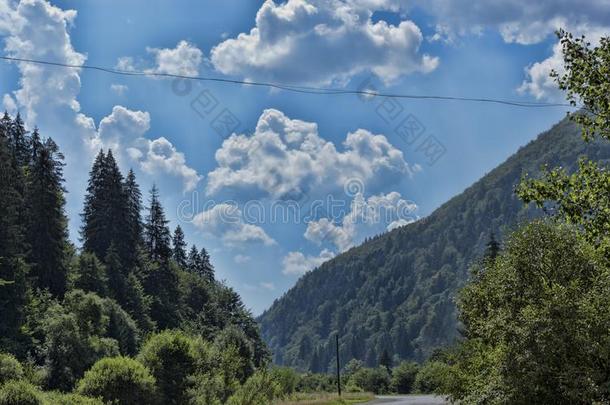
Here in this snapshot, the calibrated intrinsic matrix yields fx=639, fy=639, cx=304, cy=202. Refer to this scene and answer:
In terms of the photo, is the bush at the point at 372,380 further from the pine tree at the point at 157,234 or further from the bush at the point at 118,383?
the bush at the point at 118,383

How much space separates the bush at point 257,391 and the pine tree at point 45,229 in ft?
75.7

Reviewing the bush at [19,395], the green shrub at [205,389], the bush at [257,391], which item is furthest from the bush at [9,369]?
the bush at [257,391]

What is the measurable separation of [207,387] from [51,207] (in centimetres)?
3388

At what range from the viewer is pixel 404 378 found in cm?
9569

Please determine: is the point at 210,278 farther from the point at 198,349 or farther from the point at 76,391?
the point at 76,391

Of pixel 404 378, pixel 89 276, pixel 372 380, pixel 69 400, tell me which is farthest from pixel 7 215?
pixel 372 380

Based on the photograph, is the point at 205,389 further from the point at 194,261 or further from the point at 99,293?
the point at 194,261

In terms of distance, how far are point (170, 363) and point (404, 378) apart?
74.3m

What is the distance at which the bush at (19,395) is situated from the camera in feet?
53.9

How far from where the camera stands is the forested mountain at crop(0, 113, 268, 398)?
1228 inches

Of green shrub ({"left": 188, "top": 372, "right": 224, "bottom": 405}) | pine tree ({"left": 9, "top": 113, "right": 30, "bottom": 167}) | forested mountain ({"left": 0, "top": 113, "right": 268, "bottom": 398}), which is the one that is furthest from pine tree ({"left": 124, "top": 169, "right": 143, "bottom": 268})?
green shrub ({"left": 188, "top": 372, "right": 224, "bottom": 405})

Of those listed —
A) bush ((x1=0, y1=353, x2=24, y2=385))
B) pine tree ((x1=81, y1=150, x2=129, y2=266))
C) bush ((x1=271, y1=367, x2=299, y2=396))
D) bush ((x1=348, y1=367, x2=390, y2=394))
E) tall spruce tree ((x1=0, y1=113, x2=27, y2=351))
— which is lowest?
bush ((x1=348, y1=367, x2=390, y2=394))

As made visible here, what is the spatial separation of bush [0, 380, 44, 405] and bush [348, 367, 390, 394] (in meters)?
86.8

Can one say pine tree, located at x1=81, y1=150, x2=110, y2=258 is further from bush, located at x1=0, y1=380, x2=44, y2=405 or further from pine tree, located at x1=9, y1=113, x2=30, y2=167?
bush, located at x1=0, y1=380, x2=44, y2=405
